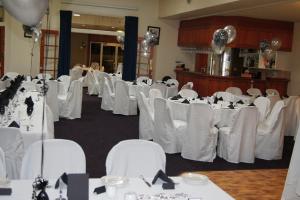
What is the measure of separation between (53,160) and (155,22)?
1179 cm

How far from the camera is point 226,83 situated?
11.2 metres

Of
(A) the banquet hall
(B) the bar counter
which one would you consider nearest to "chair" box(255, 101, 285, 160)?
(A) the banquet hall

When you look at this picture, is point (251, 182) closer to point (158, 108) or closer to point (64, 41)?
point (158, 108)

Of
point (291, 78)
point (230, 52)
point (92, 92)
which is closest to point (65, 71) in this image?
point (92, 92)

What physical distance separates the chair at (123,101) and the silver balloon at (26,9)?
305 inches

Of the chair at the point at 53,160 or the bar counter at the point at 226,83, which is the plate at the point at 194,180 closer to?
the chair at the point at 53,160

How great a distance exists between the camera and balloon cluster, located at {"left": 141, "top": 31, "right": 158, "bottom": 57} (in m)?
13.0

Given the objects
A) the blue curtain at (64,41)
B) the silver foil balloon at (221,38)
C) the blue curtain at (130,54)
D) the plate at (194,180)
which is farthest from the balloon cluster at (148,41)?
the plate at (194,180)

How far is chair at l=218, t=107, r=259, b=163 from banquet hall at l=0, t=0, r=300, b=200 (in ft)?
0.06

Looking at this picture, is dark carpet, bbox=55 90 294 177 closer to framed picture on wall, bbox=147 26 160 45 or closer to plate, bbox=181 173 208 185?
plate, bbox=181 173 208 185

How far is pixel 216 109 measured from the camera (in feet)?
21.7

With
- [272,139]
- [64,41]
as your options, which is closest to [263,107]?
[272,139]

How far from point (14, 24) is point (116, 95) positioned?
5.56m

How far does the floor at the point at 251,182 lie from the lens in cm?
469
